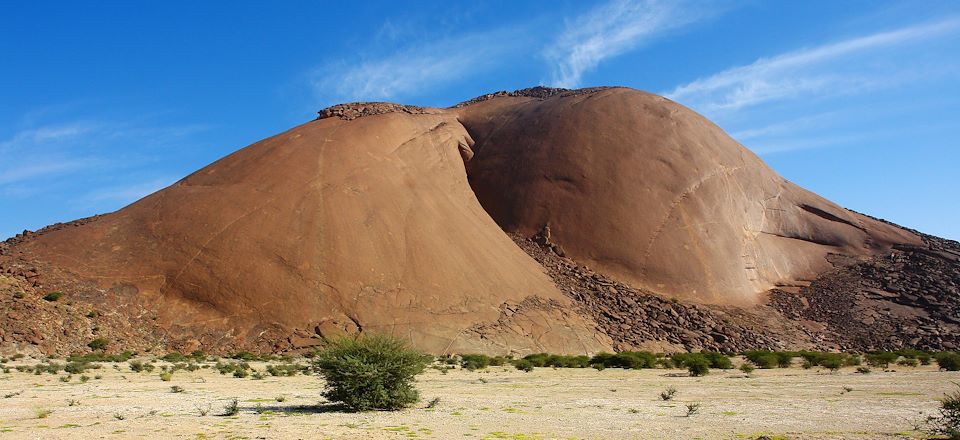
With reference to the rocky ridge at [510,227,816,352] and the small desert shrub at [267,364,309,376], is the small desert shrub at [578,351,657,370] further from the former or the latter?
the small desert shrub at [267,364,309,376]

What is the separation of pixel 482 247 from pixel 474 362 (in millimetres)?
13766

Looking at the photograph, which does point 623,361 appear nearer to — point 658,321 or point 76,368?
point 658,321

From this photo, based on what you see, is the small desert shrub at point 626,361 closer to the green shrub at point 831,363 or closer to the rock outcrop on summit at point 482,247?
the rock outcrop on summit at point 482,247

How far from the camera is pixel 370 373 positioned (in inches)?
607

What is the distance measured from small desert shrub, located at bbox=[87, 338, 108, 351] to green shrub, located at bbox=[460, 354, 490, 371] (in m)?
15.7

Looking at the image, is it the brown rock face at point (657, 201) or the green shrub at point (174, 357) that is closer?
the green shrub at point (174, 357)

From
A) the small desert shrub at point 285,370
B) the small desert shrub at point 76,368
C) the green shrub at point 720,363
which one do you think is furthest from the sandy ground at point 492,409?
the green shrub at point 720,363

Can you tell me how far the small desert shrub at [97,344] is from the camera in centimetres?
3378

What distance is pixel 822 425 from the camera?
12914 millimetres

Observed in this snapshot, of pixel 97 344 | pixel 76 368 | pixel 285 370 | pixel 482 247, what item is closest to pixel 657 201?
pixel 482 247

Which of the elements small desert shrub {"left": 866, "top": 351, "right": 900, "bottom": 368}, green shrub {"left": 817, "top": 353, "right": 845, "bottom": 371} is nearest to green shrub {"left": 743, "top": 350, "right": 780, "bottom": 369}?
green shrub {"left": 817, "top": 353, "right": 845, "bottom": 371}

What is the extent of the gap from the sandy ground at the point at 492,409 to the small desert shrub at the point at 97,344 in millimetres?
8605

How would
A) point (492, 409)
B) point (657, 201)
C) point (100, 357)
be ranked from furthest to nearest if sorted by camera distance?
point (657, 201), point (100, 357), point (492, 409)

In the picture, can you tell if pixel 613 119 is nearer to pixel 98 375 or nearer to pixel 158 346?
pixel 158 346
